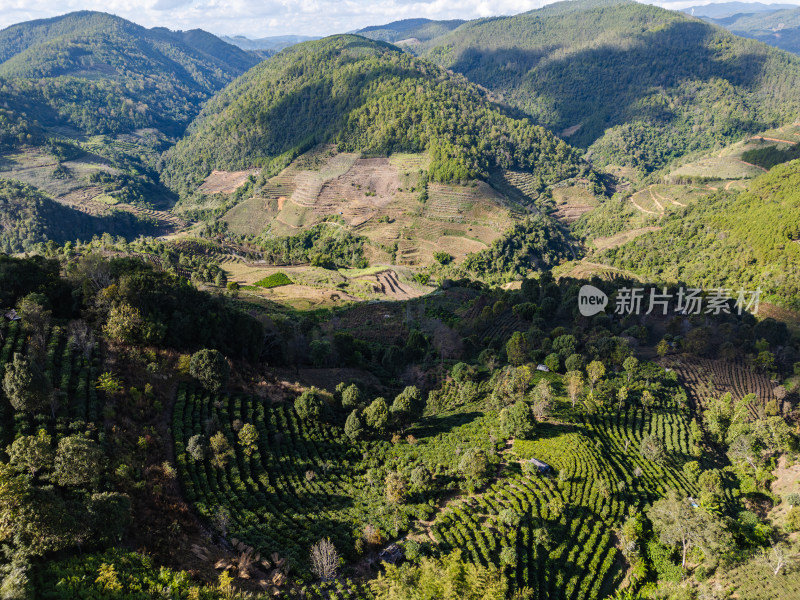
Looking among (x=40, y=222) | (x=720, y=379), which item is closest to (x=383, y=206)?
(x=720, y=379)

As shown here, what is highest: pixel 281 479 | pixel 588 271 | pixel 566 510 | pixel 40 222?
pixel 40 222

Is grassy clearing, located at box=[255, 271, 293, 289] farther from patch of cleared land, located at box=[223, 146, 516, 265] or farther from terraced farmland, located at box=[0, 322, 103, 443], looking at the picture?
terraced farmland, located at box=[0, 322, 103, 443]

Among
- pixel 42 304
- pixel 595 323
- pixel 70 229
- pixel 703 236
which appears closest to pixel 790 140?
pixel 703 236

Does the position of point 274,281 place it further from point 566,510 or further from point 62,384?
point 566,510

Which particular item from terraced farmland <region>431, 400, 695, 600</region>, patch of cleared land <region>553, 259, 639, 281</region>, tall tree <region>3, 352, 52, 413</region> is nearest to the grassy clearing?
patch of cleared land <region>553, 259, 639, 281</region>

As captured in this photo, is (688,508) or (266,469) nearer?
(688,508)

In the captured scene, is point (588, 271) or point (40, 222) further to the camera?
point (40, 222)

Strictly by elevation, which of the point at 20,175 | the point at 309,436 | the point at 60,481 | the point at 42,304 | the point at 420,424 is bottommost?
the point at 420,424

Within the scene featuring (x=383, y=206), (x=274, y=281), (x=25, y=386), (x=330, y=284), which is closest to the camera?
(x=25, y=386)

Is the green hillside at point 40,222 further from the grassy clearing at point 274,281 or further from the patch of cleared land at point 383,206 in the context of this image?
the grassy clearing at point 274,281

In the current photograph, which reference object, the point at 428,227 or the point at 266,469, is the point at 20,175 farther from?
the point at 266,469
